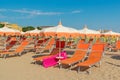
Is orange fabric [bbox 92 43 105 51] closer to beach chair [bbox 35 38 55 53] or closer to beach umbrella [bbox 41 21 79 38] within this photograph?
beach umbrella [bbox 41 21 79 38]

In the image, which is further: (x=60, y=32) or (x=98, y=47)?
(x=60, y=32)

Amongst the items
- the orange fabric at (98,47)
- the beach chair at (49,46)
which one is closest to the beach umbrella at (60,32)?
the beach chair at (49,46)

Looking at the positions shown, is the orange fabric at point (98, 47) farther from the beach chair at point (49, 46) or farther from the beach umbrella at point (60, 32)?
the beach chair at point (49, 46)

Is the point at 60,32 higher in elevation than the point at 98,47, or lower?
higher

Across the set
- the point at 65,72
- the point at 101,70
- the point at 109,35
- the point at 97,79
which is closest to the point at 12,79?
the point at 65,72

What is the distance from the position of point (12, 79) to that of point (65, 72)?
1.79m

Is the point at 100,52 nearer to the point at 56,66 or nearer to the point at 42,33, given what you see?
the point at 56,66

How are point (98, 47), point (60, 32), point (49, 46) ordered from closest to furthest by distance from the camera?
point (98, 47)
point (60, 32)
point (49, 46)

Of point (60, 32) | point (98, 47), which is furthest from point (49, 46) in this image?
point (98, 47)

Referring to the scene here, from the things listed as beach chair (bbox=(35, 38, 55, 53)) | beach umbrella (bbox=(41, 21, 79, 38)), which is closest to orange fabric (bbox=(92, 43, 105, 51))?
beach umbrella (bbox=(41, 21, 79, 38))

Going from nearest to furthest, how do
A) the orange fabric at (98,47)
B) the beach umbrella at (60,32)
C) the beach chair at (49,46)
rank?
the orange fabric at (98,47)
the beach umbrella at (60,32)
the beach chair at (49,46)

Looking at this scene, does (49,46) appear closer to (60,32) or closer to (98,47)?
(60,32)

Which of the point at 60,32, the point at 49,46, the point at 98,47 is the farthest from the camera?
the point at 49,46

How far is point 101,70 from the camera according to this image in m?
7.11
